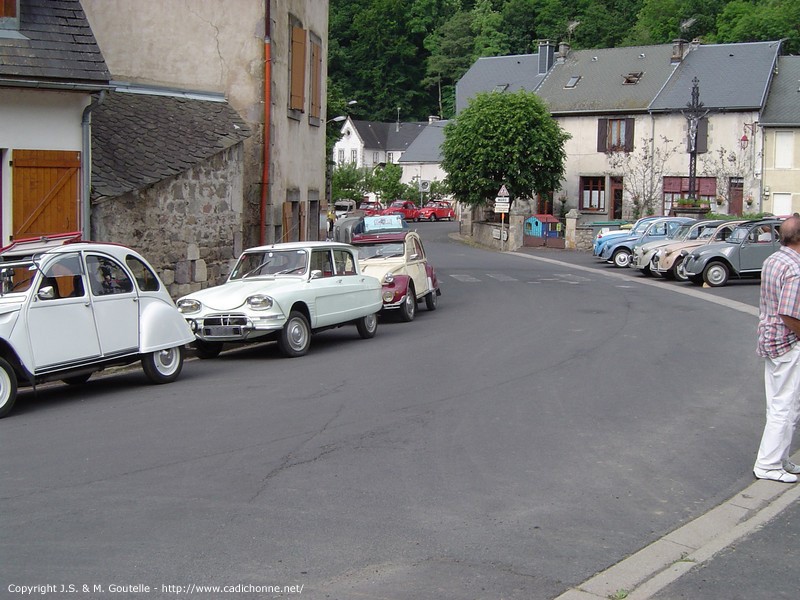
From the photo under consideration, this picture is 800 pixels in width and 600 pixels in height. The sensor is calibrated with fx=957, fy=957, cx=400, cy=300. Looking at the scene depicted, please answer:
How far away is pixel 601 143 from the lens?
2248 inches

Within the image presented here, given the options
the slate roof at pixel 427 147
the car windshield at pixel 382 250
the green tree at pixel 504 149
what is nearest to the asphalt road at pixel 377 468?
the car windshield at pixel 382 250

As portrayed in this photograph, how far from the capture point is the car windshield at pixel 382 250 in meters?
19.8

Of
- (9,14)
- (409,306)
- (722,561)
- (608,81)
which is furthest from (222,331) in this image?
(608,81)

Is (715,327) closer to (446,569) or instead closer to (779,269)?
(779,269)

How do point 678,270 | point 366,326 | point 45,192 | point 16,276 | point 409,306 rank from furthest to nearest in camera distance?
point 678,270
point 409,306
point 366,326
point 45,192
point 16,276

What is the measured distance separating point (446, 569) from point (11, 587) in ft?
7.54

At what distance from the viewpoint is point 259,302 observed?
13367mm

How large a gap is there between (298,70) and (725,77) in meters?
38.6

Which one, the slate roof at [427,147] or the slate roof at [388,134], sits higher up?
the slate roof at [388,134]

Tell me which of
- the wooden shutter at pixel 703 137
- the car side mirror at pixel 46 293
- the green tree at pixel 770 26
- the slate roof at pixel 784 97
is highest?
the green tree at pixel 770 26

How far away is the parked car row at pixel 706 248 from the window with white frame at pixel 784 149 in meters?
19.9

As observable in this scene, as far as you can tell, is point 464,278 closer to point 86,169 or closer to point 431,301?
point 431,301

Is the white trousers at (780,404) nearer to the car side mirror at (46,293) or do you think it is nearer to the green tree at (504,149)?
the car side mirror at (46,293)

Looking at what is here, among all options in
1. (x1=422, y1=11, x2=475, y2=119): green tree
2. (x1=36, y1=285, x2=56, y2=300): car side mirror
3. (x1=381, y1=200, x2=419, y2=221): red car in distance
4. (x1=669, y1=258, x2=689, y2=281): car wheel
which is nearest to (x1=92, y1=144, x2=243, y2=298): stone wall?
(x1=36, y1=285, x2=56, y2=300): car side mirror
